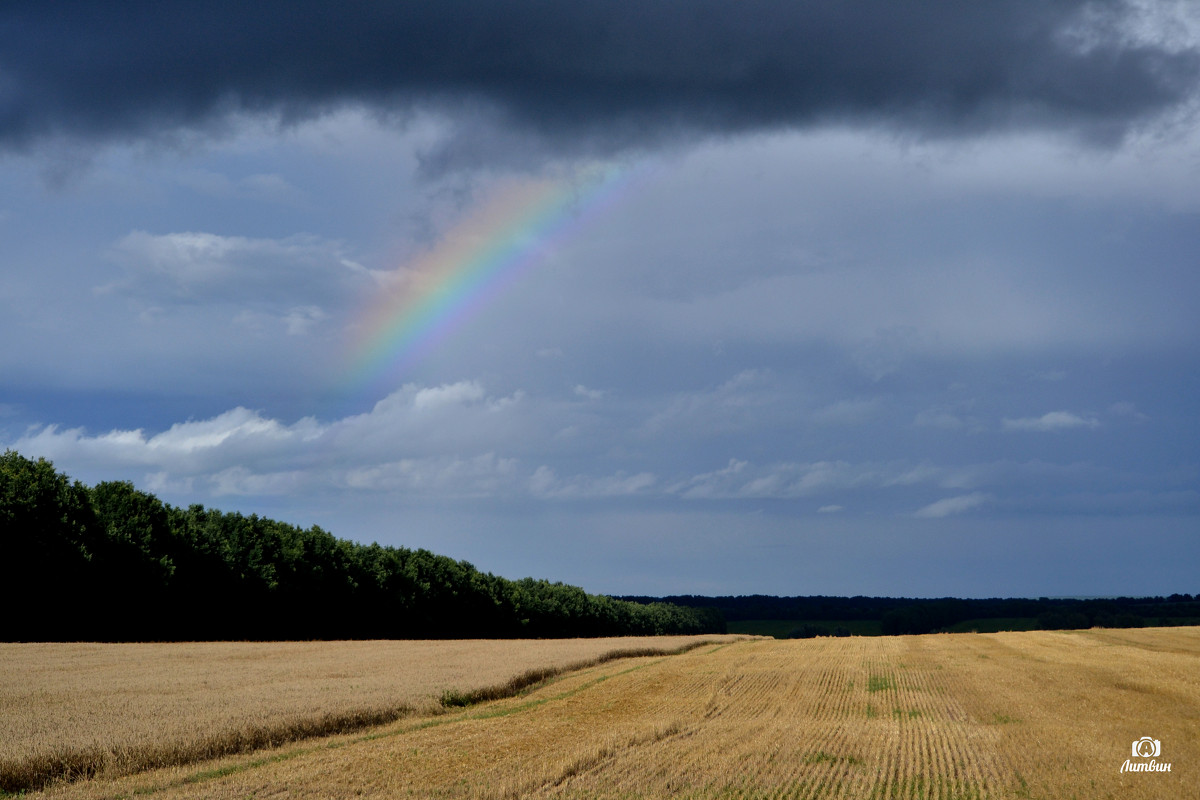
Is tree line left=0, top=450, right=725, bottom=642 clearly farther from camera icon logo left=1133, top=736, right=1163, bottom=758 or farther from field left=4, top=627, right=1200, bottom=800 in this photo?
camera icon logo left=1133, top=736, right=1163, bottom=758

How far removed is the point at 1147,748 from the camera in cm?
2164

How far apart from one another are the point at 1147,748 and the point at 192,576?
73.9 metres

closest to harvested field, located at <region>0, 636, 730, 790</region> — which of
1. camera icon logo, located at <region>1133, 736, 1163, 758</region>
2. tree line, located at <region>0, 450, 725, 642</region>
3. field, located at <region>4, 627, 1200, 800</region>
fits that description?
field, located at <region>4, 627, 1200, 800</region>

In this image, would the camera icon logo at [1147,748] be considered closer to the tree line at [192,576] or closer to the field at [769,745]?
the field at [769,745]

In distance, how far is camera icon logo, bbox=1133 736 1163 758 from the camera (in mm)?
20922

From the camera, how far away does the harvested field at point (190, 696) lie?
64.9 ft

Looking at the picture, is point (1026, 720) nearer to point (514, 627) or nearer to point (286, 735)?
point (286, 735)

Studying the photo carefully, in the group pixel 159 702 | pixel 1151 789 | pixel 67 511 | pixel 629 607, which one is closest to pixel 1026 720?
pixel 1151 789

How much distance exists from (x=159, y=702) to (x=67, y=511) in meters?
45.4

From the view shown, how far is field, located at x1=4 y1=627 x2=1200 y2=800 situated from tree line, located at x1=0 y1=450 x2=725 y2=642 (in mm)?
44443

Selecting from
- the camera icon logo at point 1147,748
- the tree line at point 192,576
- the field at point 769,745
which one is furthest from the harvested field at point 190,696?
the camera icon logo at point 1147,748

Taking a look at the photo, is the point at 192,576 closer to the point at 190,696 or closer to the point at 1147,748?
the point at 190,696

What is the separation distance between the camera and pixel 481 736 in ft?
81.1

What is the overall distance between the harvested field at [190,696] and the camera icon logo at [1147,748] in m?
21.3
